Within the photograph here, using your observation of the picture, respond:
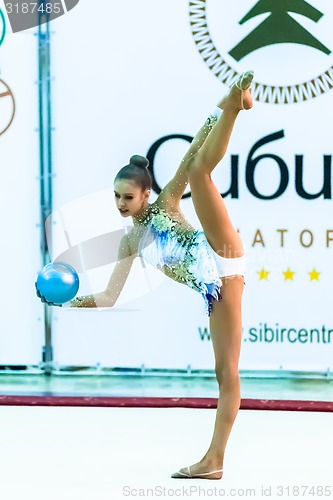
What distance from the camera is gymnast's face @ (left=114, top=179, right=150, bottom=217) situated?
334 cm

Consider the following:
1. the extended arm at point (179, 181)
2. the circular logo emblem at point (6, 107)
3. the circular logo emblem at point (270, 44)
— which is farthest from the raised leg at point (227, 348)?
the circular logo emblem at point (6, 107)

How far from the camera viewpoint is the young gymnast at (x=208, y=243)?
3.13 m

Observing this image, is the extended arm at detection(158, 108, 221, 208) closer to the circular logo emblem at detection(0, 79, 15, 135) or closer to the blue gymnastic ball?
the blue gymnastic ball

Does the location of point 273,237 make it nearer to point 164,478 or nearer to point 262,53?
point 262,53

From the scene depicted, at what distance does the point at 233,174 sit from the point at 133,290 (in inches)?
31.5

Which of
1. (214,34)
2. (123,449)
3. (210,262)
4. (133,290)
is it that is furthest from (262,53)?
(123,449)

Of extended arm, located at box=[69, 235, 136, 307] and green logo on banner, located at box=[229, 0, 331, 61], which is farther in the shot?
green logo on banner, located at box=[229, 0, 331, 61]

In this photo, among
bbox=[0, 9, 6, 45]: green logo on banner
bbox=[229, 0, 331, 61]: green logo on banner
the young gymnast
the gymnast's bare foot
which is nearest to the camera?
the gymnast's bare foot

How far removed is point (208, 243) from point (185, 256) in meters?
0.13

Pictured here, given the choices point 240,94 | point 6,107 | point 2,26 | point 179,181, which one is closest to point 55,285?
point 179,181

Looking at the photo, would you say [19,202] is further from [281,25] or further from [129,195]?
[129,195]

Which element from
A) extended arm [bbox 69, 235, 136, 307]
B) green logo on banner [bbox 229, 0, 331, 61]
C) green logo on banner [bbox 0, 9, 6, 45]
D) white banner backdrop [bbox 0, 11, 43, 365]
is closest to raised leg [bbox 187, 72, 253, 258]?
extended arm [bbox 69, 235, 136, 307]

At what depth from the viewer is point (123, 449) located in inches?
145

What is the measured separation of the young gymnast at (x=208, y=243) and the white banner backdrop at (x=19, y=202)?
1559 mm
